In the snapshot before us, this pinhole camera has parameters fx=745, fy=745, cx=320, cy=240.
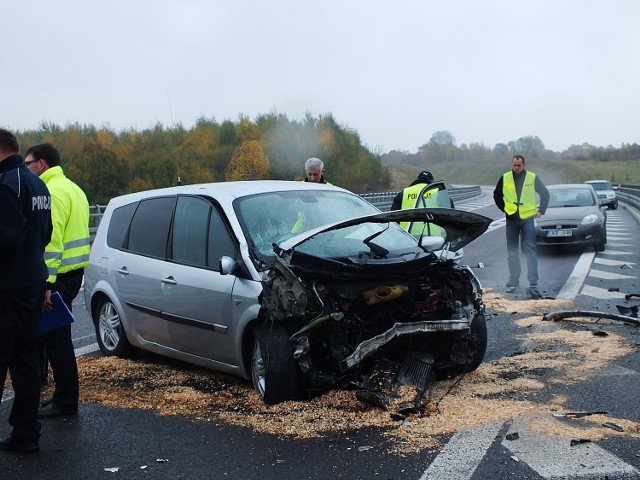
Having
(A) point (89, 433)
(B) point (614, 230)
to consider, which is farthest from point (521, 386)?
(B) point (614, 230)

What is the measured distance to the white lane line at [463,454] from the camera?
3916 millimetres

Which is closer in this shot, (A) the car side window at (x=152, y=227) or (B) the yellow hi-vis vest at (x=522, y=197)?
(A) the car side window at (x=152, y=227)

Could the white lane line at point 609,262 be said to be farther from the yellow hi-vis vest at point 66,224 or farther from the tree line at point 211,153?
the tree line at point 211,153

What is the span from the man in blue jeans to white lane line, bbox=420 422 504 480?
21.1 ft

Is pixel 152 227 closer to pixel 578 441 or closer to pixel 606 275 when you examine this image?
pixel 578 441

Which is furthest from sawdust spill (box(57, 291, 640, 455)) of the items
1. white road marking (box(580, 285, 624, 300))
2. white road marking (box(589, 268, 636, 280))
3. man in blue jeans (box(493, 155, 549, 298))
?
white road marking (box(589, 268, 636, 280))

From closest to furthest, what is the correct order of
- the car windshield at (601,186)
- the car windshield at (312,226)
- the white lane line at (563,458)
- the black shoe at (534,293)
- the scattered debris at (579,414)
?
1. the white lane line at (563,458)
2. the scattered debris at (579,414)
3. the car windshield at (312,226)
4. the black shoe at (534,293)
5. the car windshield at (601,186)

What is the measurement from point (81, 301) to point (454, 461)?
8.29 metres

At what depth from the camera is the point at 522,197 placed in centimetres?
1102

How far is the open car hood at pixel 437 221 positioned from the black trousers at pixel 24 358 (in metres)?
1.70

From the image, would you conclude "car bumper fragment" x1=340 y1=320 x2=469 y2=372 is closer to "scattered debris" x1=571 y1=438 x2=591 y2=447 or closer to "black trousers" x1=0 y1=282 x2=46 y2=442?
"scattered debris" x1=571 y1=438 x2=591 y2=447

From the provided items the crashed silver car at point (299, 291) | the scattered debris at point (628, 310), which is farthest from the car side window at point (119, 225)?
the scattered debris at point (628, 310)

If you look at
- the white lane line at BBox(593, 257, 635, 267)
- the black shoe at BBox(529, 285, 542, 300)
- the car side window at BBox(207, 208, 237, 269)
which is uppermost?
the car side window at BBox(207, 208, 237, 269)

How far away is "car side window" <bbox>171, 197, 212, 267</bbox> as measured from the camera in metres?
6.09
